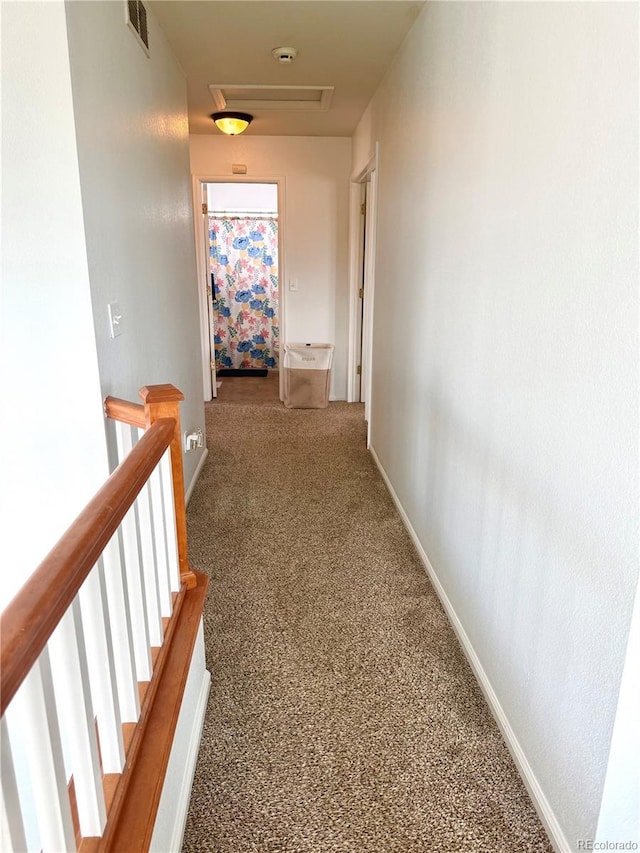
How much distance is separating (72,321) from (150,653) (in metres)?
1.07

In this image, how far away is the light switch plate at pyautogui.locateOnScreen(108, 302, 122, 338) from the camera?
81.6 inches

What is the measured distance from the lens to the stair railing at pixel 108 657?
2.63ft

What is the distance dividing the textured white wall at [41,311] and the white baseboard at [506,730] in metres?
1.40

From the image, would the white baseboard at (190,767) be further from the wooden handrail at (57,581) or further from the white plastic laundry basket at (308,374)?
the white plastic laundry basket at (308,374)

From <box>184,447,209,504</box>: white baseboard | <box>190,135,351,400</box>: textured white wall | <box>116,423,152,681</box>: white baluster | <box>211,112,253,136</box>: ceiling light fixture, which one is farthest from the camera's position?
<box>190,135,351,400</box>: textured white wall

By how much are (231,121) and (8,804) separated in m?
4.60

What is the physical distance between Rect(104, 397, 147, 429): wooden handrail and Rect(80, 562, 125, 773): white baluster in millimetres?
736

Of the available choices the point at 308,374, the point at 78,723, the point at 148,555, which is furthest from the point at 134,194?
the point at 308,374

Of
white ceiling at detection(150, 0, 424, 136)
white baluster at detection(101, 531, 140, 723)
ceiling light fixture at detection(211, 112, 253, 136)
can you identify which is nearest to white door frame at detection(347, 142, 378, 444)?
ceiling light fixture at detection(211, 112, 253, 136)

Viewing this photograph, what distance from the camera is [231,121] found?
443 cm

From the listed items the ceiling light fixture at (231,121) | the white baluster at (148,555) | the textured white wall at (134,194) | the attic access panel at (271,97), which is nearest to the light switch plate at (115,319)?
the textured white wall at (134,194)

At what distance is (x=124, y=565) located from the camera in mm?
1506

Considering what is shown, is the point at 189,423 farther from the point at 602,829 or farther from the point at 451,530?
the point at 602,829

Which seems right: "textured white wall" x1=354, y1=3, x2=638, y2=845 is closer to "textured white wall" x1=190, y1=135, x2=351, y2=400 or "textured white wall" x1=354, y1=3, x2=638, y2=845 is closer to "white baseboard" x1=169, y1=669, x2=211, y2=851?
"white baseboard" x1=169, y1=669, x2=211, y2=851
